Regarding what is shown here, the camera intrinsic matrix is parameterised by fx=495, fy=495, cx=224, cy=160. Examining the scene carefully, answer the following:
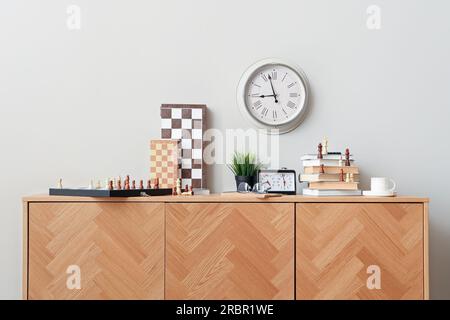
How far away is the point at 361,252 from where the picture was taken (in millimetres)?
2391

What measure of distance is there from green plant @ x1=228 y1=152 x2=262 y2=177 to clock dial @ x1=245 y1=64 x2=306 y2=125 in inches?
8.8

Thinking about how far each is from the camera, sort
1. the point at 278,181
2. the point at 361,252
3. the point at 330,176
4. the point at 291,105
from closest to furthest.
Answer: the point at 361,252
the point at 330,176
the point at 278,181
the point at 291,105

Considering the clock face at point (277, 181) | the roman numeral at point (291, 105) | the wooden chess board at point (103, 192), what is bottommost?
the wooden chess board at point (103, 192)

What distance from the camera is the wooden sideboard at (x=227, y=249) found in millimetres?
2387

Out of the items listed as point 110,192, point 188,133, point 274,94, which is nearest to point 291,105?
point 274,94

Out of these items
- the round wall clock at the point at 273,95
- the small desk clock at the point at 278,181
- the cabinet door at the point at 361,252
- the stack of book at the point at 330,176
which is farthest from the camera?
the round wall clock at the point at 273,95

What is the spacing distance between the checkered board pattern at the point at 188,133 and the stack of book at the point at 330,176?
592 mm

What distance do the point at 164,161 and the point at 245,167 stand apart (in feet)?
1.48

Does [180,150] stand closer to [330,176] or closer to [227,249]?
[227,249]

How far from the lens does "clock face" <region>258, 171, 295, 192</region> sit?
272 cm

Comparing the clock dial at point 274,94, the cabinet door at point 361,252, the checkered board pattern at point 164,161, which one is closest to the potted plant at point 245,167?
the clock dial at point 274,94

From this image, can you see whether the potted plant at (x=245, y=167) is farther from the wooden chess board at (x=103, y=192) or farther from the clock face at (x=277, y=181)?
the wooden chess board at (x=103, y=192)

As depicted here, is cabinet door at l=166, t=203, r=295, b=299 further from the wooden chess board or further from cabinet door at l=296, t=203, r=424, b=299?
the wooden chess board

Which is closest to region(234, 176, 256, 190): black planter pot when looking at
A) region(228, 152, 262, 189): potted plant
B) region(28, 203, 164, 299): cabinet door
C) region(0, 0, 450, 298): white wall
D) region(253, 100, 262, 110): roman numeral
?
region(228, 152, 262, 189): potted plant
